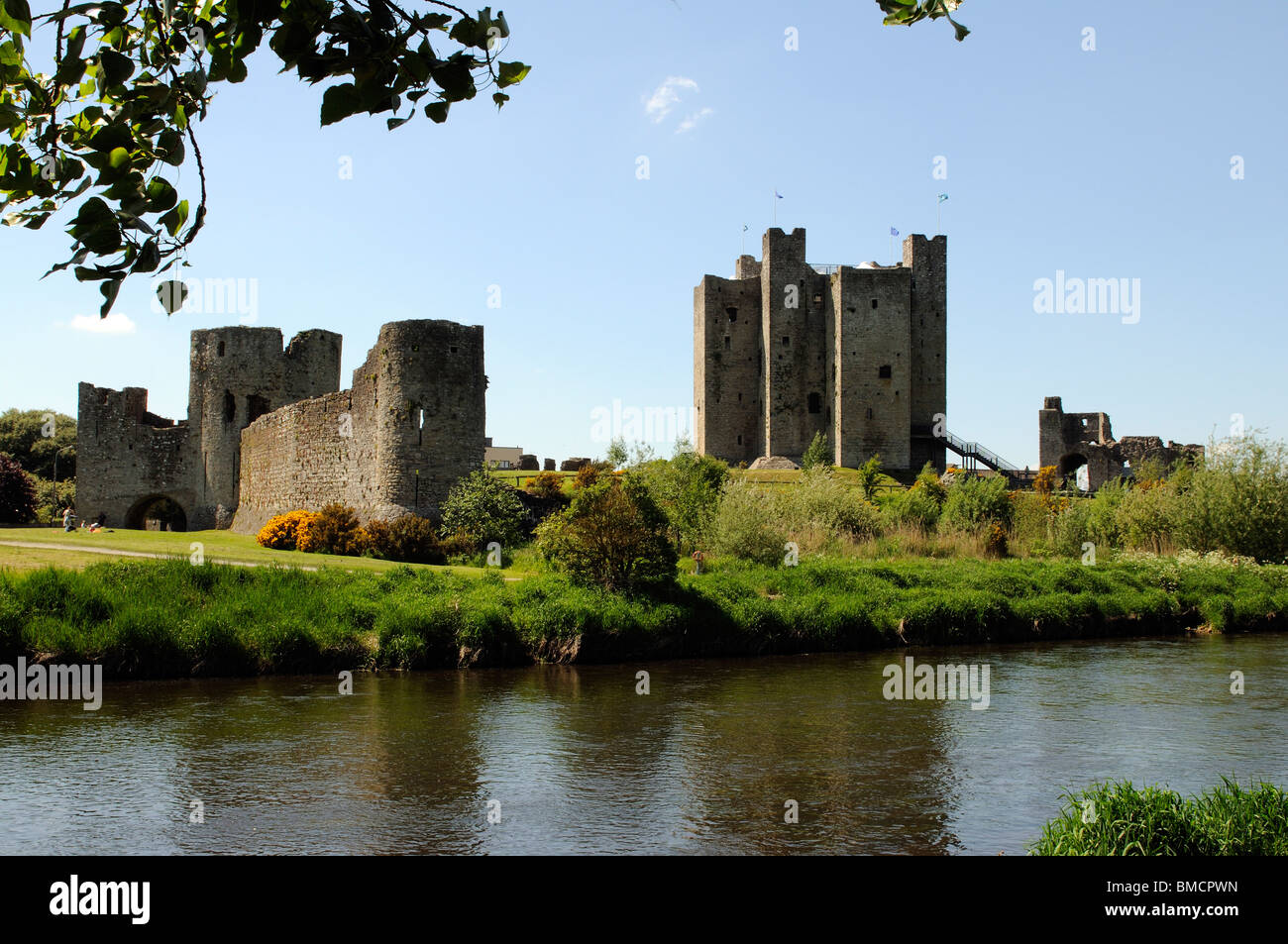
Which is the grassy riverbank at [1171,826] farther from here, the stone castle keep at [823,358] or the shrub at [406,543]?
the stone castle keep at [823,358]

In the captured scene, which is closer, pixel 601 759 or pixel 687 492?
pixel 601 759

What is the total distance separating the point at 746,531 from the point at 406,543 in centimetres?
781

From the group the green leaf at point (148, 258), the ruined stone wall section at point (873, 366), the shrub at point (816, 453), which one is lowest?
the green leaf at point (148, 258)

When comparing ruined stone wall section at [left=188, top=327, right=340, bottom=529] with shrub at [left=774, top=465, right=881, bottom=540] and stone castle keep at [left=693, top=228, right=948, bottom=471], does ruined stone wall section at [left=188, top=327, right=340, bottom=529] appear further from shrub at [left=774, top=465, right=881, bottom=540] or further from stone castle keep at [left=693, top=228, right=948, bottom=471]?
stone castle keep at [left=693, top=228, right=948, bottom=471]

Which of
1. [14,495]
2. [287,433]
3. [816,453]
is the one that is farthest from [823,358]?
[14,495]

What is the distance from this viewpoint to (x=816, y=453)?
5444 cm

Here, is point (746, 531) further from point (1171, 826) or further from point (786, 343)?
point (786, 343)

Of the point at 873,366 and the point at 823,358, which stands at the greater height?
the point at 823,358

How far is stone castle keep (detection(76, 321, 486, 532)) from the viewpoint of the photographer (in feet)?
88.2

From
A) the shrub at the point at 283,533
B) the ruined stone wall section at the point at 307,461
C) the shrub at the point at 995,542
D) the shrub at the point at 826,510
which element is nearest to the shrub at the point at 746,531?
the shrub at the point at 826,510

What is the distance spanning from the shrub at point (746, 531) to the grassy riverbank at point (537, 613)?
3.93 feet

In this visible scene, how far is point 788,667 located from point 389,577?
23.8 ft

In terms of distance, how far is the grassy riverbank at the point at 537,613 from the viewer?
51.9 ft
